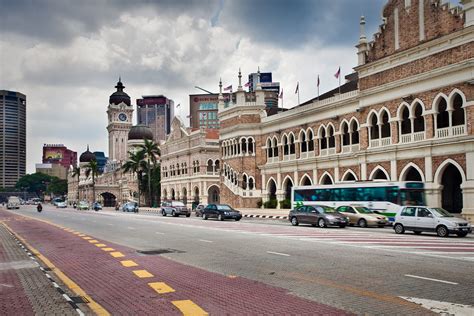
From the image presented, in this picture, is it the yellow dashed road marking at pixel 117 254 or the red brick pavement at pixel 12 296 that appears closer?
the red brick pavement at pixel 12 296

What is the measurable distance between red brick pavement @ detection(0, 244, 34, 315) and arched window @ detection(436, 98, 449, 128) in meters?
29.2

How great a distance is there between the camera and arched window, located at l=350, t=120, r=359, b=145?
1721 inches

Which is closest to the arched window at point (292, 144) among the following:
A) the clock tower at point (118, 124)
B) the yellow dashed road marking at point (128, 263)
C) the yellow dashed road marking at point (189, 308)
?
the yellow dashed road marking at point (128, 263)

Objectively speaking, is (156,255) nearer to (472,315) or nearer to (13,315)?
(13,315)

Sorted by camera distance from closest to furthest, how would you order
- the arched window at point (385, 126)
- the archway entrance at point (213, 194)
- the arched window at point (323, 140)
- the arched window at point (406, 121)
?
1. the arched window at point (406, 121)
2. the arched window at point (385, 126)
3. the arched window at point (323, 140)
4. the archway entrance at point (213, 194)

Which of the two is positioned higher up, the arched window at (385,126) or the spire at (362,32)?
the spire at (362,32)

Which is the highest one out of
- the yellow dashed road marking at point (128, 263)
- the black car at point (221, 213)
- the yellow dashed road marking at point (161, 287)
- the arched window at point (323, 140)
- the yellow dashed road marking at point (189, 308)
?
the arched window at point (323, 140)

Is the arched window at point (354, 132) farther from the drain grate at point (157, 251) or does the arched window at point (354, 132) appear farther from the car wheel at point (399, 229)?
the drain grate at point (157, 251)

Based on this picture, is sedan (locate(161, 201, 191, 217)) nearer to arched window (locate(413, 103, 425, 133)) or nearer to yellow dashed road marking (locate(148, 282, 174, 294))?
arched window (locate(413, 103, 425, 133))

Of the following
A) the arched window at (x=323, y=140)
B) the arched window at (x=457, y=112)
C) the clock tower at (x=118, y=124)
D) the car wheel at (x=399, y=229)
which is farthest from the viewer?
the clock tower at (x=118, y=124)

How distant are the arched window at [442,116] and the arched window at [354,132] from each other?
28.0 feet

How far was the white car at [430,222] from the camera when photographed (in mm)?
23141

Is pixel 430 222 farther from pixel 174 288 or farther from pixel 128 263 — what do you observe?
pixel 174 288

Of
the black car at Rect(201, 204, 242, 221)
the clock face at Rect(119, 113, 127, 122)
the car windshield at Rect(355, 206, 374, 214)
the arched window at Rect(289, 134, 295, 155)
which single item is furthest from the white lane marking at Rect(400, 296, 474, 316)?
the clock face at Rect(119, 113, 127, 122)
